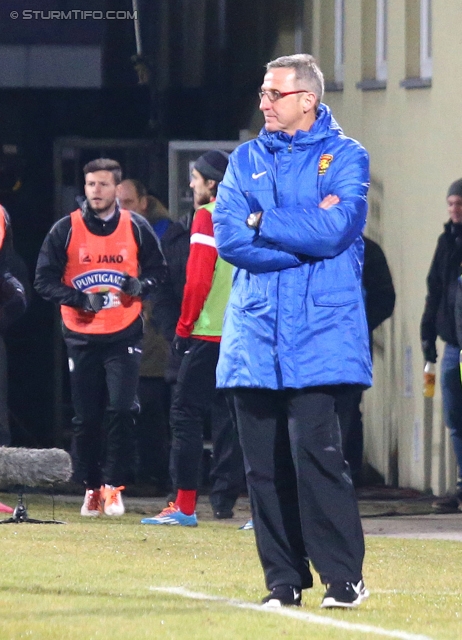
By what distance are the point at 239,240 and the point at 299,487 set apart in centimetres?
88

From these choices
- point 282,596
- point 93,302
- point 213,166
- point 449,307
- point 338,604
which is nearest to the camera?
point 338,604

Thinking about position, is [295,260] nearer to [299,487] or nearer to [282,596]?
[299,487]

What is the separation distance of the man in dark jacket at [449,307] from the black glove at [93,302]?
237cm

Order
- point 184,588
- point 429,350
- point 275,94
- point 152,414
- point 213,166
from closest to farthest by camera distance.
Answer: point 275,94
point 184,588
point 213,166
point 429,350
point 152,414

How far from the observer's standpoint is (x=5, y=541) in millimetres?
9312

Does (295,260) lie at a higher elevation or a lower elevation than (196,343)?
higher

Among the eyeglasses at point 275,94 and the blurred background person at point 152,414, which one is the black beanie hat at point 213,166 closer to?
the blurred background person at point 152,414

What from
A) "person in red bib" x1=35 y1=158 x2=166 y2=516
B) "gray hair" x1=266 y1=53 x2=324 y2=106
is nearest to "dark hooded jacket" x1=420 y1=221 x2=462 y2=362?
"person in red bib" x1=35 y1=158 x2=166 y2=516

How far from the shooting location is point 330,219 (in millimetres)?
6477

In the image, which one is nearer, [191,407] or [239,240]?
[239,240]

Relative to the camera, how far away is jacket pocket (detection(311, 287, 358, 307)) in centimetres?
645

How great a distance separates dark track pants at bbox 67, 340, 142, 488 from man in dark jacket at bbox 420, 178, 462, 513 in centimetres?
214

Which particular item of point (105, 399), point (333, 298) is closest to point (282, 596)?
point (333, 298)

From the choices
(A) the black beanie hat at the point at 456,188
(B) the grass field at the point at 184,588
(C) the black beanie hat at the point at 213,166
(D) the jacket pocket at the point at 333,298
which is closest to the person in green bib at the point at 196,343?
(C) the black beanie hat at the point at 213,166
